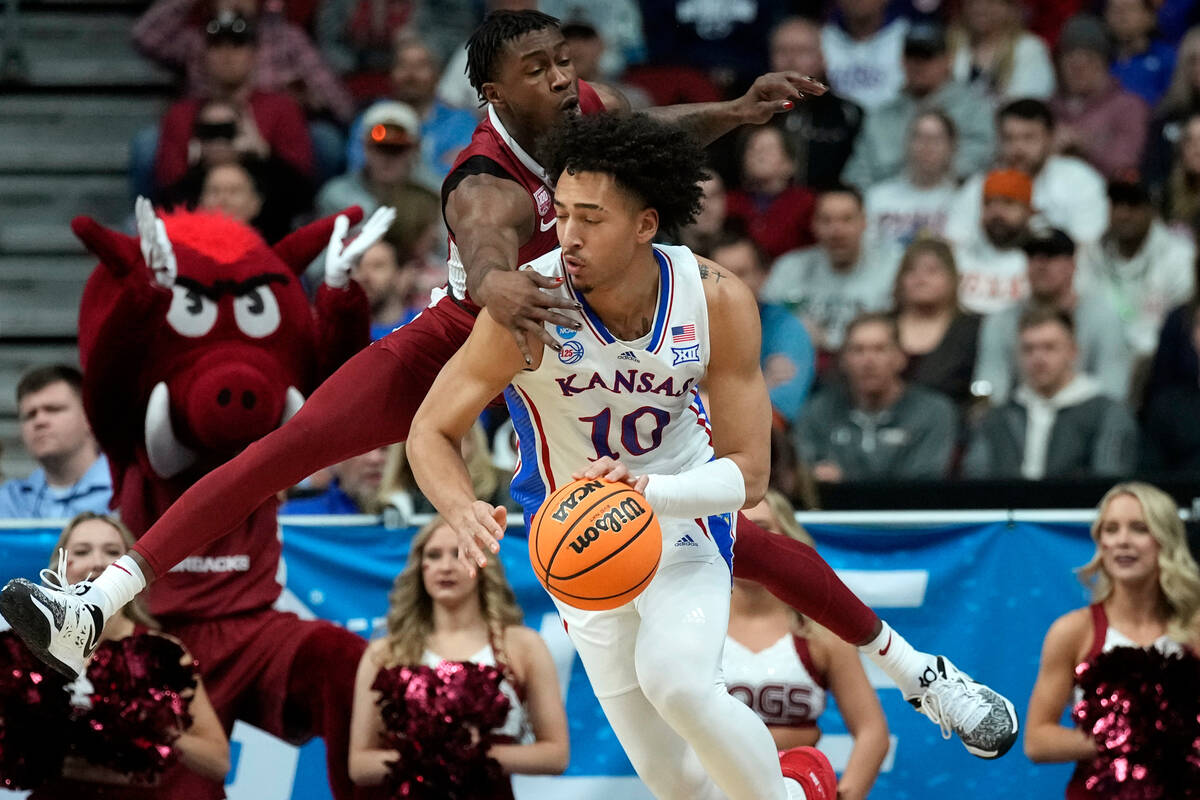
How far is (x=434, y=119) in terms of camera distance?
417 inches

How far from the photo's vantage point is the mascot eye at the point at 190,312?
679 centimetres

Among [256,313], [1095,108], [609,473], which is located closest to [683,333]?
[609,473]

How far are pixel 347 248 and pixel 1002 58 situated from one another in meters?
5.25

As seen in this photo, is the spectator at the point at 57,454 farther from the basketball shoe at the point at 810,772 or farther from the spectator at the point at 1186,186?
the spectator at the point at 1186,186

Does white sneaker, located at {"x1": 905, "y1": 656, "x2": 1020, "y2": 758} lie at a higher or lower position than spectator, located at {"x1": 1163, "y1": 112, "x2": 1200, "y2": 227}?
lower

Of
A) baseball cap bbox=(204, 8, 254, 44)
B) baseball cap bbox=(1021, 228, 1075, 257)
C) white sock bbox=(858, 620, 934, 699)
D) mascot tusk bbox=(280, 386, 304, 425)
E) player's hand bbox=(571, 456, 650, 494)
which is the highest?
baseball cap bbox=(204, 8, 254, 44)

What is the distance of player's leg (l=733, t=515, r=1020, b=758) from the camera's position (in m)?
5.71

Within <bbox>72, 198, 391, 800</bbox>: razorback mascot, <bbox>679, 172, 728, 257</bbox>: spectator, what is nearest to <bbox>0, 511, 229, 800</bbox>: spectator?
<bbox>72, 198, 391, 800</bbox>: razorback mascot

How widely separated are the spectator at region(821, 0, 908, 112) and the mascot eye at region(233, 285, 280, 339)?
484 centimetres

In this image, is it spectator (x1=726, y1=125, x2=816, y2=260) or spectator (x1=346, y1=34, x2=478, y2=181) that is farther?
spectator (x1=346, y1=34, x2=478, y2=181)

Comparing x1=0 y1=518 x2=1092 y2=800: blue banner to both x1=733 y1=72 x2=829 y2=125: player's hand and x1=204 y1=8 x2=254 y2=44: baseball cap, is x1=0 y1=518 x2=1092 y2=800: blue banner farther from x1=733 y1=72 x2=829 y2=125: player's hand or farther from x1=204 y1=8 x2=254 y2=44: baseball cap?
x1=204 y1=8 x2=254 y2=44: baseball cap

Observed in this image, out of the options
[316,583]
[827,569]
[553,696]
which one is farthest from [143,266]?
[827,569]

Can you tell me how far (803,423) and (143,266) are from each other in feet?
10.1

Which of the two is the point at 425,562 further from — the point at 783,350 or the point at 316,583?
the point at 783,350
